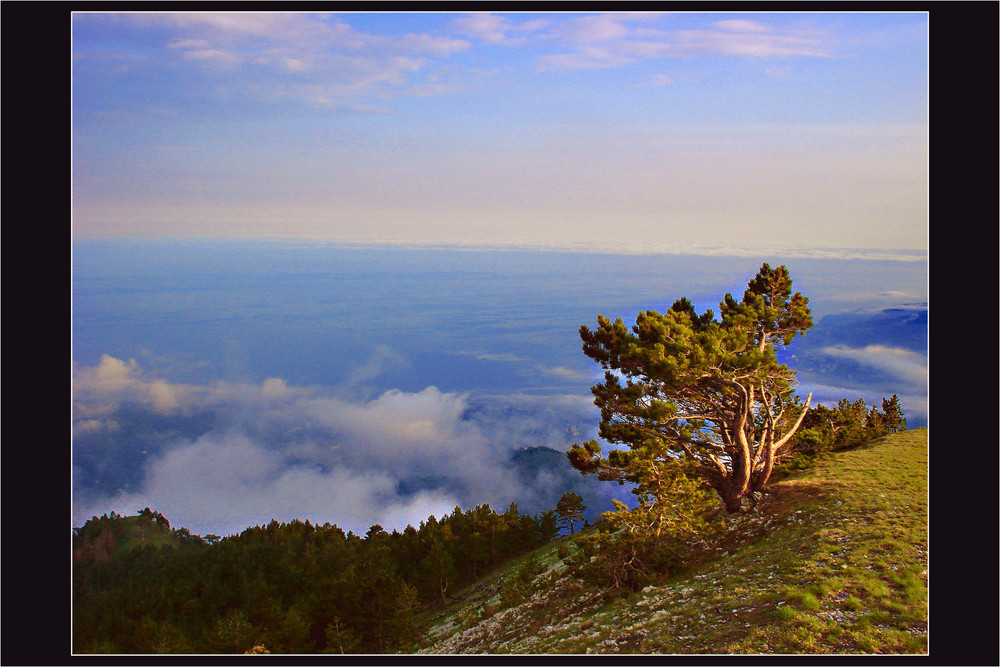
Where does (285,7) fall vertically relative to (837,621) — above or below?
above

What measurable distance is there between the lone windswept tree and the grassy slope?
280 centimetres

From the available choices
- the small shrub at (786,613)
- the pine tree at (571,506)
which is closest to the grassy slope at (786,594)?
the small shrub at (786,613)

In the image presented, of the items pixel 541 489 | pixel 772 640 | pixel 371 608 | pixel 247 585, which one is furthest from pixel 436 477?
pixel 772 640

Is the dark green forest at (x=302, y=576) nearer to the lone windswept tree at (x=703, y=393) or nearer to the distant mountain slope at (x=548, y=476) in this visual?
the lone windswept tree at (x=703, y=393)

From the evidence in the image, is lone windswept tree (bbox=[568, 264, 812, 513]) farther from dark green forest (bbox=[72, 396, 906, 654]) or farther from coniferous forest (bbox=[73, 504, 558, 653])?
coniferous forest (bbox=[73, 504, 558, 653])

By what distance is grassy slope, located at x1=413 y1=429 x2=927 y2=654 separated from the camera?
15601 millimetres

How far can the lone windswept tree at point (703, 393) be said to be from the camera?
963 inches

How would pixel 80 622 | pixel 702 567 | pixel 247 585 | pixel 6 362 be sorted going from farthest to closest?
pixel 247 585 → pixel 702 567 → pixel 80 622 → pixel 6 362

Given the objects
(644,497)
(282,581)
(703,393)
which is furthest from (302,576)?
(703,393)

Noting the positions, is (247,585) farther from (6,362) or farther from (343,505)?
(343,505)

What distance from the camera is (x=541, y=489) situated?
157 metres

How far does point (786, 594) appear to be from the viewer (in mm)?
17484

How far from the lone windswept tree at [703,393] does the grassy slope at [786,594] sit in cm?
280

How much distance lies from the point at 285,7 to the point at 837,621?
885 inches
